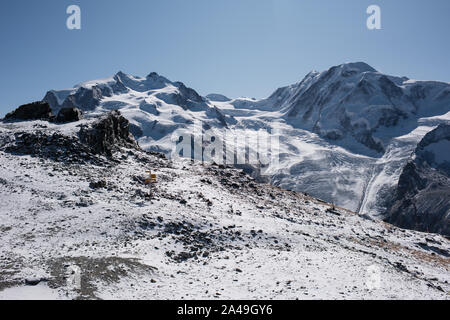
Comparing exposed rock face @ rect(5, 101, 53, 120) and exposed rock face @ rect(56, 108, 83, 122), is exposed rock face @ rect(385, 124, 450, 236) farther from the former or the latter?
exposed rock face @ rect(5, 101, 53, 120)

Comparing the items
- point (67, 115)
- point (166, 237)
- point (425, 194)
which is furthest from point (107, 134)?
point (425, 194)

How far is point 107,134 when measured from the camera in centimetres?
4191

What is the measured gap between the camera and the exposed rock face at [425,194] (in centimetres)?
13525

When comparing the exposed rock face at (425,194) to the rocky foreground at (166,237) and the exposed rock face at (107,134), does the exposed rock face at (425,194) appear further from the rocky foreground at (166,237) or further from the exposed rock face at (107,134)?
the exposed rock face at (107,134)

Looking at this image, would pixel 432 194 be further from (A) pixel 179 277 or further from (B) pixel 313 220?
(A) pixel 179 277

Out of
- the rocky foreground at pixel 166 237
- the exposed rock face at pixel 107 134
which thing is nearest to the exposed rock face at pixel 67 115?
the rocky foreground at pixel 166 237

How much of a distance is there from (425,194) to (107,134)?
16720cm

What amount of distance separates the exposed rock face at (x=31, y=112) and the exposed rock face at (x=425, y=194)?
131671mm

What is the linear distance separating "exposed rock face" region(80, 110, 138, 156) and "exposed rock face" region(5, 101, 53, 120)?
9.74 meters

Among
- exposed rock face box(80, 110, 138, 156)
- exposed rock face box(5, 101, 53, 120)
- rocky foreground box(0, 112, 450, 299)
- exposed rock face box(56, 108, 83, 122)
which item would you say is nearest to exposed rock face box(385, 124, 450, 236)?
rocky foreground box(0, 112, 450, 299)

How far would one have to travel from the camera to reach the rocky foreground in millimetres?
15828

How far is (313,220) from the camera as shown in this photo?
35.8 meters
